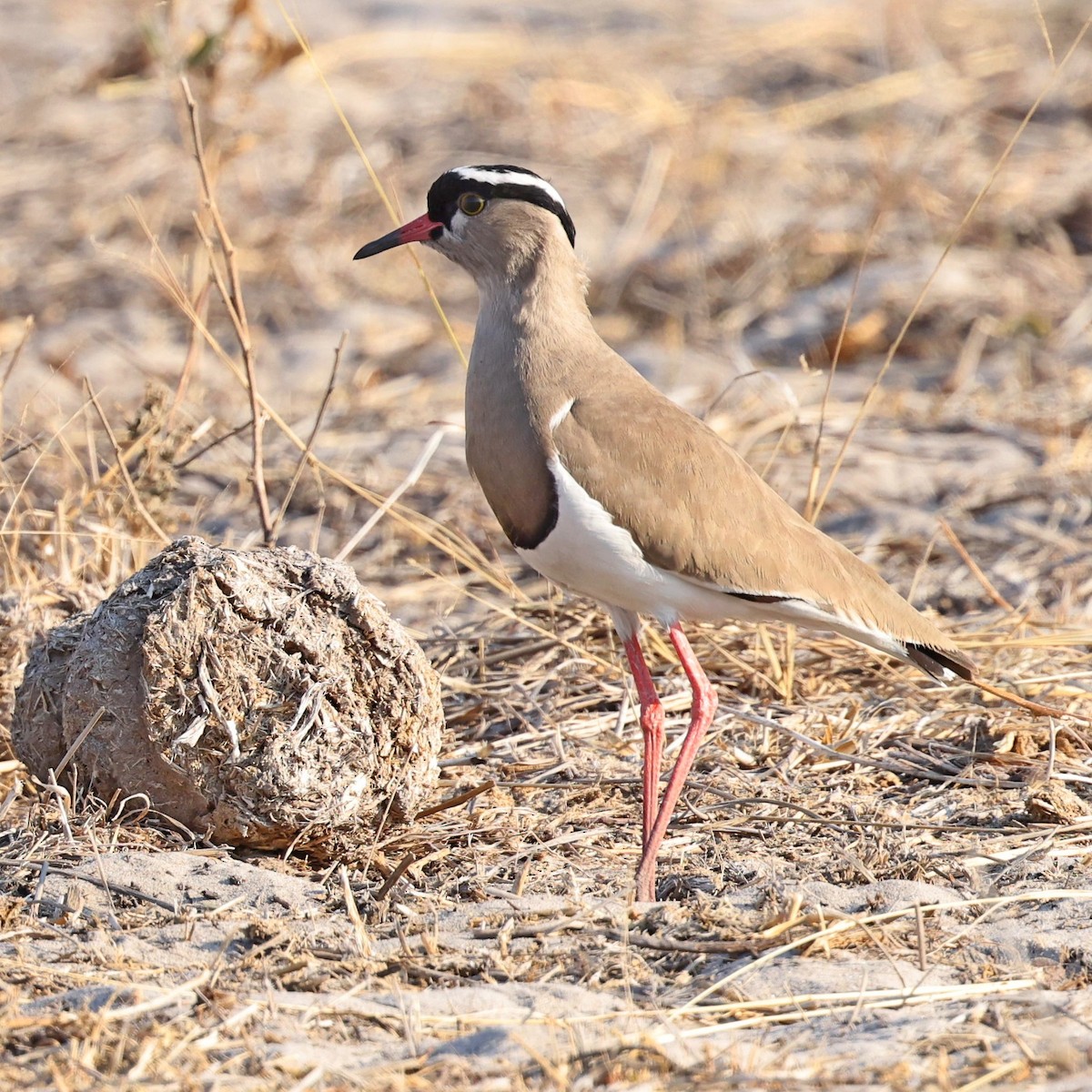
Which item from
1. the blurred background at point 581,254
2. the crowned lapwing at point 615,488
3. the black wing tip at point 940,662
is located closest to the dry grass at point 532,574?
the blurred background at point 581,254

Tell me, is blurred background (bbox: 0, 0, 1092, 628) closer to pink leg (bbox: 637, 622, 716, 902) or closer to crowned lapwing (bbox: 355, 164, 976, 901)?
crowned lapwing (bbox: 355, 164, 976, 901)

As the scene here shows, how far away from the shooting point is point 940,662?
13.5 feet

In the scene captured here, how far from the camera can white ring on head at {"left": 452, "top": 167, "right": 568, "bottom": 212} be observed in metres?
4.01

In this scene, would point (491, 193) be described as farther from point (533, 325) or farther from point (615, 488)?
point (615, 488)

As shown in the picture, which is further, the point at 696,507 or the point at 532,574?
the point at 532,574

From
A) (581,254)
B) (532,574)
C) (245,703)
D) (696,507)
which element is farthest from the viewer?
(581,254)

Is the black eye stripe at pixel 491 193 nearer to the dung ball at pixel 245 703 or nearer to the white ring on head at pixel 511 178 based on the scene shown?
the white ring on head at pixel 511 178

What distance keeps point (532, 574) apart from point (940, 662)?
195cm

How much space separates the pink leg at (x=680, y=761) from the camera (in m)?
3.53

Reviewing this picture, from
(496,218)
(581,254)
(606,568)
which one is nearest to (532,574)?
(581,254)

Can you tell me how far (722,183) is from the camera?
1030 centimetres

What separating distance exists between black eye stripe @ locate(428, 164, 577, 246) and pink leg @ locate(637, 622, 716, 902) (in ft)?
3.74

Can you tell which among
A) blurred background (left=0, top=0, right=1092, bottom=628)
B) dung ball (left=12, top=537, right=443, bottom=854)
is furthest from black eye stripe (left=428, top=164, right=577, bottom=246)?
dung ball (left=12, top=537, right=443, bottom=854)

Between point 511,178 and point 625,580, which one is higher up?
point 511,178
